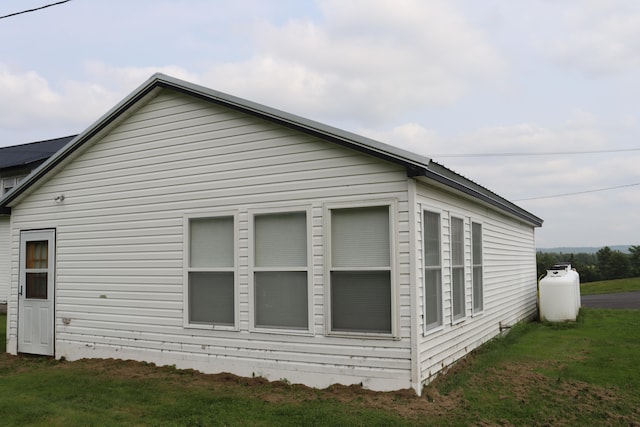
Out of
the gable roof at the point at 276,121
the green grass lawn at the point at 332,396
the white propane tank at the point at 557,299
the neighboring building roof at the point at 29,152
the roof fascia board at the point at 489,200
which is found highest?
the neighboring building roof at the point at 29,152

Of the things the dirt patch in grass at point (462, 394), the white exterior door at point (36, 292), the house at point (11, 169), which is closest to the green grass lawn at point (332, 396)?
the dirt patch in grass at point (462, 394)

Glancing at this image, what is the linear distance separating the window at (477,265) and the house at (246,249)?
58mm

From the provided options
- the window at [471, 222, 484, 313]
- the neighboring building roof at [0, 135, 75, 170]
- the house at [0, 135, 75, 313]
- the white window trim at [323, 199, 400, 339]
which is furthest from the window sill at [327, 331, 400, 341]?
the neighboring building roof at [0, 135, 75, 170]

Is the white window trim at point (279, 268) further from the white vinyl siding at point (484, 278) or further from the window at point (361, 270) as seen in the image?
the white vinyl siding at point (484, 278)

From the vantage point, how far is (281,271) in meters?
7.22

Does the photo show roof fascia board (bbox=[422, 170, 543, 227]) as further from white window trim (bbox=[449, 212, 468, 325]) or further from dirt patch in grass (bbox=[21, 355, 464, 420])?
dirt patch in grass (bbox=[21, 355, 464, 420])

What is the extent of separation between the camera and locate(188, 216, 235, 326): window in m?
7.70

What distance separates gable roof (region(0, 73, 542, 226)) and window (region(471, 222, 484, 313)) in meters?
0.57

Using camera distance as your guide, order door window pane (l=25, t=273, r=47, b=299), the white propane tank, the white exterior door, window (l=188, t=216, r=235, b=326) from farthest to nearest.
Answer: the white propane tank < door window pane (l=25, t=273, r=47, b=299) < the white exterior door < window (l=188, t=216, r=235, b=326)

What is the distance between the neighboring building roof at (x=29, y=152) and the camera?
1812cm

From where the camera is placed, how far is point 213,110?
8047mm

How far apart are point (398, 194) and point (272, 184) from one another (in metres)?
1.83

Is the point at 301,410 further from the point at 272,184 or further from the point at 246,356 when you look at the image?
the point at 272,184

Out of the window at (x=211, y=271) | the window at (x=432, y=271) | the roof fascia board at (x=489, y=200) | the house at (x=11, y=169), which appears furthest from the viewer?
the house at (x=11, y=169)
